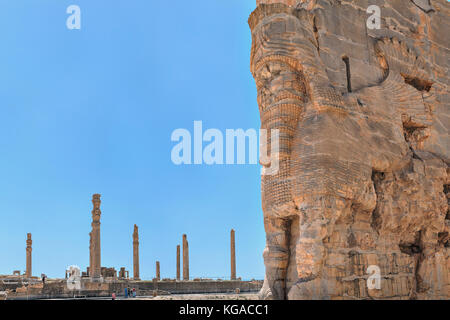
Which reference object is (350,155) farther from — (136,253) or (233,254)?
(136,253)

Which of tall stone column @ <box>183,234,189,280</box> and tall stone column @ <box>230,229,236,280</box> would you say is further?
tall stone column @ <box>183,234,189,280</box>

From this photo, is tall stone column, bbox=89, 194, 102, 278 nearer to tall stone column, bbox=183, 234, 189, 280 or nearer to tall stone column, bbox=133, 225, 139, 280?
tall stone column, bbox=133, 225, 139, 280

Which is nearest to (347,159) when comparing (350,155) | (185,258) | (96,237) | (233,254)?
(350,155)

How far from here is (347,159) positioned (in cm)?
674

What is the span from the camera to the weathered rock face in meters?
6.44

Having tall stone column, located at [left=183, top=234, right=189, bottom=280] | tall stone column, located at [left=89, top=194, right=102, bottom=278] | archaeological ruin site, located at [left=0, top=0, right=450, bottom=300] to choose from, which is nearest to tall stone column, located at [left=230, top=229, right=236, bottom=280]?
tall stone column, located at [left=183, top=234, right=189, bottom=280]

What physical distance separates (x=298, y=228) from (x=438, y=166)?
9.90ft

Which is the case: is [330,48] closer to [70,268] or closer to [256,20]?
[256,20]

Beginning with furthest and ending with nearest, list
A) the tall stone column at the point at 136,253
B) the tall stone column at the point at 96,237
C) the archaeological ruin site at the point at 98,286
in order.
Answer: the tall stone column at the point at 136,253 < the tall stone column at the point at 96,237 < the archaeological ruin site at the point at 98,286

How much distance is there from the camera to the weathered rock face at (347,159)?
6.44 metres

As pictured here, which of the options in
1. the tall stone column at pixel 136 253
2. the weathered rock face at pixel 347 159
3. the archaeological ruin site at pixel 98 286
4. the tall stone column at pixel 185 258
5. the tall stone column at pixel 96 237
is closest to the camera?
the weathered rock face at pixel 347 159

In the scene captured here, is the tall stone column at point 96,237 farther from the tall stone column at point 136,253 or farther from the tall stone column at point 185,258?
the tall stone column at point 185,258

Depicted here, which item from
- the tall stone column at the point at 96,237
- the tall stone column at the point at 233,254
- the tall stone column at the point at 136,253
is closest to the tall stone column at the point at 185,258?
the tall stone column at the point at 233,254

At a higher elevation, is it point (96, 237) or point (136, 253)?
point (96, 237)
